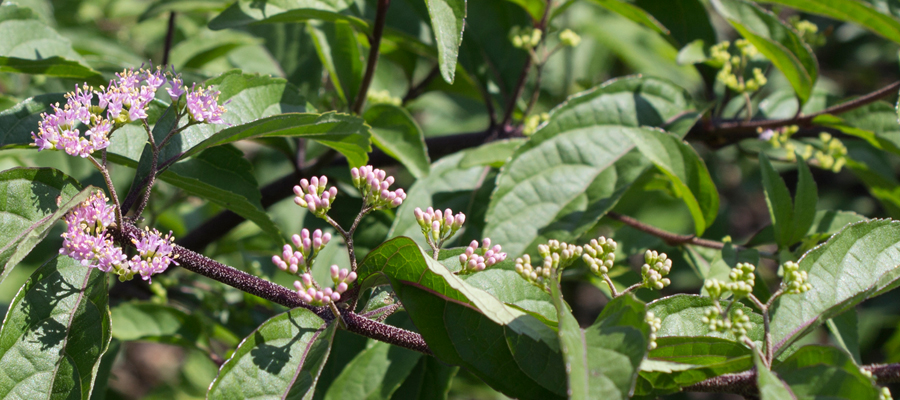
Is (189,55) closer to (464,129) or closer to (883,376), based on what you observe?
(464,129)

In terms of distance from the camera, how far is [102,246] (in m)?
1.50

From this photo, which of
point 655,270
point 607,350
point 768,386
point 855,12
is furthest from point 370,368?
point 855,12

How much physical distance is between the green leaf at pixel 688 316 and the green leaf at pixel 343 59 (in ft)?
4.69

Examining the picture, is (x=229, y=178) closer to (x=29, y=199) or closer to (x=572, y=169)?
(x=29, y=199)

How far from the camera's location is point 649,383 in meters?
1.54

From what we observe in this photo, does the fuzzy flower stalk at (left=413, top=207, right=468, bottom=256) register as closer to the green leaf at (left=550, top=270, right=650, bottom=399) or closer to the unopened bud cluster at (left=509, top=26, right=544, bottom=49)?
the green leaf at (left=550, top=270, right=650, bottom=399)

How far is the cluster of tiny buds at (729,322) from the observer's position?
1.47m

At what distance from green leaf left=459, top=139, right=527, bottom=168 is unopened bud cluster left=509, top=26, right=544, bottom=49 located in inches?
16.3

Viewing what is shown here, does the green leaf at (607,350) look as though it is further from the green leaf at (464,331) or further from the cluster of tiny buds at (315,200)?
the cluster of tiny buds at (315,200)

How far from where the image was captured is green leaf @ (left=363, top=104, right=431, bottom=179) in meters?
2.38

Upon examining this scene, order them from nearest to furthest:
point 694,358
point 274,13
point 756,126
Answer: point 694,358
point 274,13
point 756,126

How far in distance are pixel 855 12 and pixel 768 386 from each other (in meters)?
1.81

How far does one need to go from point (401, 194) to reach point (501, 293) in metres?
0.37

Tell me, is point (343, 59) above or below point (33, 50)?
below
